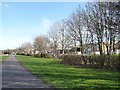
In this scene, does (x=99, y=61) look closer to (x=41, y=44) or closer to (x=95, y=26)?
(x=95, y=26)

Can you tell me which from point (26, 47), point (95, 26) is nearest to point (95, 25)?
point (95, 26)

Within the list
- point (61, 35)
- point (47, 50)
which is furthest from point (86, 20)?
point (47, 50)

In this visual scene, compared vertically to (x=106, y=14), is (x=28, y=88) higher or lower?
lower

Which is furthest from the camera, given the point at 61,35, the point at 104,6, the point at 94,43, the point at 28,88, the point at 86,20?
the point at 61,35

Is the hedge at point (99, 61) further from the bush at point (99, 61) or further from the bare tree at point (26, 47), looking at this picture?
the bare tree at point (26, 47)

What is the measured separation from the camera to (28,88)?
10469 millimetres

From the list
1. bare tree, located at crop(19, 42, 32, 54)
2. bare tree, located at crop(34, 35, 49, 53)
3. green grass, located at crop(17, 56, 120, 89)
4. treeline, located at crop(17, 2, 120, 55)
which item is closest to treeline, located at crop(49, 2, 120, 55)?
treeline, located at crop(17, 2, 120, 55)

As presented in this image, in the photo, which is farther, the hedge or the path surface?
the hedge

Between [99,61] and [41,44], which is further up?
[41,44]

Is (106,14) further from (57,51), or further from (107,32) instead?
(57,51)

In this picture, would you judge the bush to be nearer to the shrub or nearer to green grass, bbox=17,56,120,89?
the shrub

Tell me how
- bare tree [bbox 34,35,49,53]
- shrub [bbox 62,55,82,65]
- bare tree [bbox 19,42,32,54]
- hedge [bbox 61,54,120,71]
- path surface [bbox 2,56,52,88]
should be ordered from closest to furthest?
path surface [bbox 2,56,52,88] < hedge [bbox 61,54,120,71] < shrub [bbox 62,55,82,65] < bare tree [bbox 34,35,49,53] < bare tree [bbox 19,42,32,54]

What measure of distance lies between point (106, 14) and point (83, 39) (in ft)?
40.1

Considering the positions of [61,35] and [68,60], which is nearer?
[68,60]
